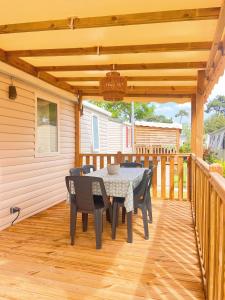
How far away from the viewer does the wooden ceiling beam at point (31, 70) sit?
3.94m

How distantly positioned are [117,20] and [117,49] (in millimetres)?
852

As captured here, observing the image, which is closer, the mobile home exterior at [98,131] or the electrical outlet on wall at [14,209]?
the electrical outlet on wall at [14,209]

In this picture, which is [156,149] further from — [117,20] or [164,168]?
[117,20]

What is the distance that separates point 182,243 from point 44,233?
186 centimetres

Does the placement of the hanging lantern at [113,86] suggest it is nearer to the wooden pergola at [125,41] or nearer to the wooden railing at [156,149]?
the wooden pergola at [125,41]

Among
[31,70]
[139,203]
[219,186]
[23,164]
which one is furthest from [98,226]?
A: [31,70]

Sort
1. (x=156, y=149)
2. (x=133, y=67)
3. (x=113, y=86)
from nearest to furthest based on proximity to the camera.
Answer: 1. (x=113, y=86)
2. (x=133, y=67)
3. (x=156, y=149)

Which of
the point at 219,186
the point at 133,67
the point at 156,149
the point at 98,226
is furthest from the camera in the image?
the point at 156,149

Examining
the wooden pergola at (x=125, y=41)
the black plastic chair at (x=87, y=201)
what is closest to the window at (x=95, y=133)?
the wooden pergola at (x=125, y=41)

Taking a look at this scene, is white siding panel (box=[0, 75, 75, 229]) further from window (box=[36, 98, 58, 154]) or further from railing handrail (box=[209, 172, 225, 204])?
railing handrail (box=[209, 172, 225, 204])

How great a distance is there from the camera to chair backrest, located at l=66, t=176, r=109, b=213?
10.6 ft

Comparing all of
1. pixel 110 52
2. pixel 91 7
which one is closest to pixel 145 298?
pixel 91 7

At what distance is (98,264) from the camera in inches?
112

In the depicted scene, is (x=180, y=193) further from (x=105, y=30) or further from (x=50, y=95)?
(x=105, y=30)
